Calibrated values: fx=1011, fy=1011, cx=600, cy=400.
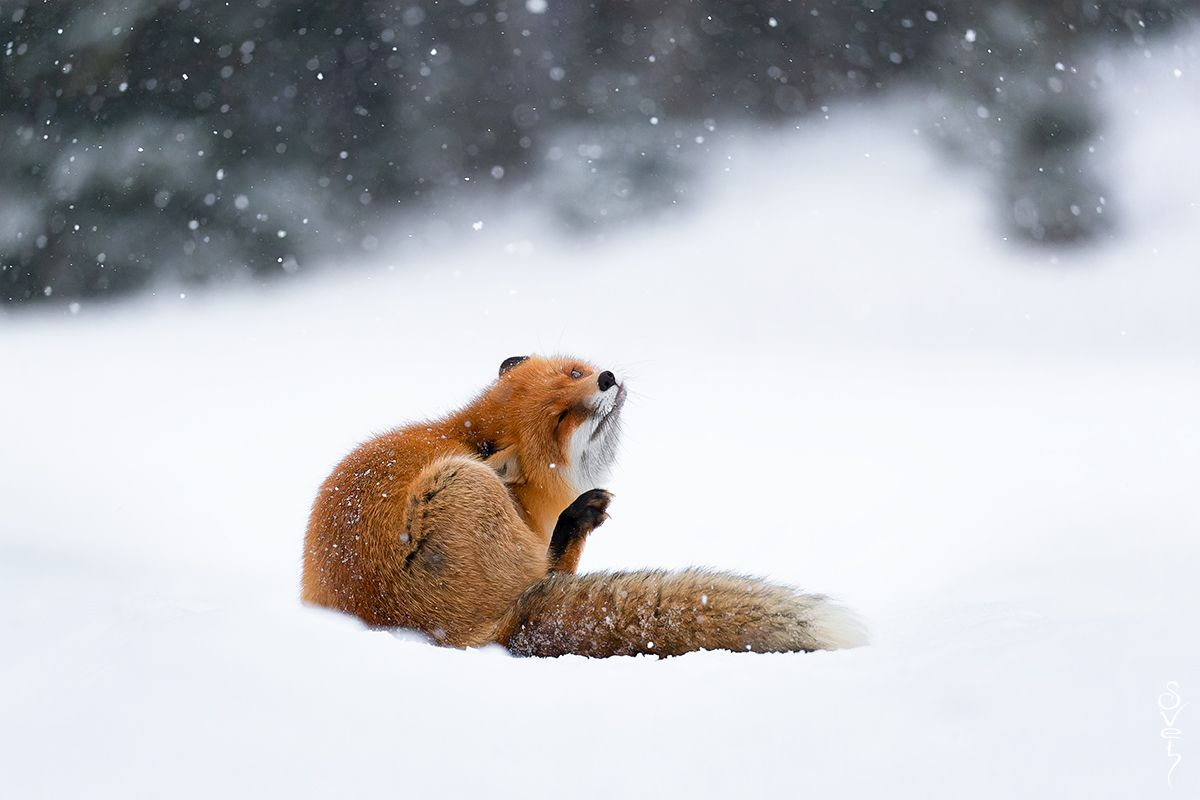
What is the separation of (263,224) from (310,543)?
9.31 meters

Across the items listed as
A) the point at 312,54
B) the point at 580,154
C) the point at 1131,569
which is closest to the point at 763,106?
the point at 580,154

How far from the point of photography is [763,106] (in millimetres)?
12766


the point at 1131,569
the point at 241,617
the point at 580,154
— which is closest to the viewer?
the point at 241,617

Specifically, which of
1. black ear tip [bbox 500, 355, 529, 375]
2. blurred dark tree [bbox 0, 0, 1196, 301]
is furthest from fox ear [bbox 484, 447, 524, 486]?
blurred dark tree [bbox 0, 0, 1196, 301]

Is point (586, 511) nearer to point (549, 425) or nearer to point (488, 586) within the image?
point (549, 425)

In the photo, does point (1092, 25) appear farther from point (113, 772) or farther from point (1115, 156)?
point (113, 772)

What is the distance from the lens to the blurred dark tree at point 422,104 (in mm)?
11289

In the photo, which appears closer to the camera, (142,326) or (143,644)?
(143,644)

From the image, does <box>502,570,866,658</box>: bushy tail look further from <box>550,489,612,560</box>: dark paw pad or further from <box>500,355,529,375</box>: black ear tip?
<box>500,355,529,375</box>: black ear tip

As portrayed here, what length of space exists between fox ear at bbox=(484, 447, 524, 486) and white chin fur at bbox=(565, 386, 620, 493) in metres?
0.17

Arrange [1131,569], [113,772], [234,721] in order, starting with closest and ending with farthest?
[113,772], [234,721], [1131,569]

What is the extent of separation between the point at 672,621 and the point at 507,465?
0.77m

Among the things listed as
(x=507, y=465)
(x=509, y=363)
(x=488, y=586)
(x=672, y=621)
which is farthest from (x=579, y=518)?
(x=509, y=363)

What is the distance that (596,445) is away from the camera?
3.31m
